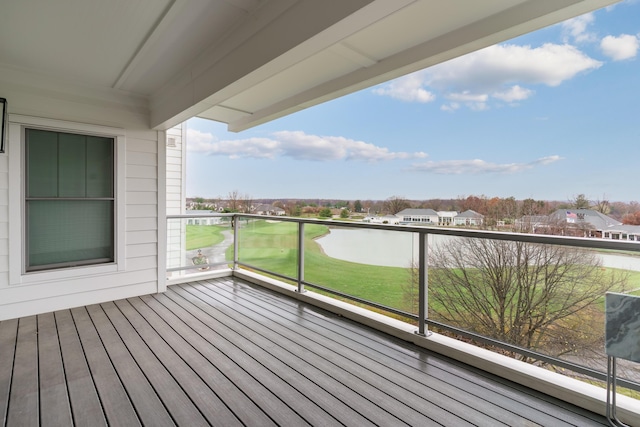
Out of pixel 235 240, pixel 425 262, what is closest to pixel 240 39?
pixel 425 262

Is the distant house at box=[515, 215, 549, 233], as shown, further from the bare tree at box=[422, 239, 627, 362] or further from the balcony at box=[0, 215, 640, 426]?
the balcony at box=[0, 215, 640, 426]

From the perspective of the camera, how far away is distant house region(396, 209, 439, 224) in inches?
183

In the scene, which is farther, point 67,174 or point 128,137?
point 128,137

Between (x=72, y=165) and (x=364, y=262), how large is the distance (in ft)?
12.1

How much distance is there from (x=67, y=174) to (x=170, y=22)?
2579 mm

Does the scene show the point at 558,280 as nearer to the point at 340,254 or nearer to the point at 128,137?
the point at 340,254

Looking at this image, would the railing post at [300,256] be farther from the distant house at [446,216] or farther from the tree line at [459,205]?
the tree line at [459,205]

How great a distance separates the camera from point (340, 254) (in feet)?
11.8

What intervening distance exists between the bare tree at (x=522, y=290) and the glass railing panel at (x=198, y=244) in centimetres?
362

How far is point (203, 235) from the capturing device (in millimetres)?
4914

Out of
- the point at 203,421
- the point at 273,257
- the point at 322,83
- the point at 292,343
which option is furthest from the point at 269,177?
the point at 203,421

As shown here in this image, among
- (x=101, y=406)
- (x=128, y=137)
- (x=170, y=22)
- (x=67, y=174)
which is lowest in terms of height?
(x=101, y=406)

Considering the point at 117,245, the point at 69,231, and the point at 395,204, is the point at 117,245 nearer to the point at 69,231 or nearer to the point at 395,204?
the point at 69,231

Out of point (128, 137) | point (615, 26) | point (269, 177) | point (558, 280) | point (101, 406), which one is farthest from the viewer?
point (269, 177)
